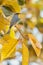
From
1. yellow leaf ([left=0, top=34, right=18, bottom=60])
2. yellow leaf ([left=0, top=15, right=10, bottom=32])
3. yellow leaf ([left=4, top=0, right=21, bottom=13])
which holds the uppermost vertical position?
yellow leaf ([left=4, top=0, right=21, bottom=13])

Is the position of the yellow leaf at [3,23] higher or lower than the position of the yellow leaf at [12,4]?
lower

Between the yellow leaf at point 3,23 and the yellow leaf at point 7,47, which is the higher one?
the yellow leaf at point 3,23

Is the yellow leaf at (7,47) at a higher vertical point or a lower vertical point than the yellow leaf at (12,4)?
lower

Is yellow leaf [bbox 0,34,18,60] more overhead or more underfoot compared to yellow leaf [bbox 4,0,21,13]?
more underfoot

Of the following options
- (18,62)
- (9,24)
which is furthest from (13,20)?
(18,62)

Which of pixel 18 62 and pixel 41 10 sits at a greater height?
pixel 41 10

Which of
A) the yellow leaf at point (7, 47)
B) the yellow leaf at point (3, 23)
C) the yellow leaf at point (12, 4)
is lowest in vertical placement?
the yellow leaf at point (7, 47)

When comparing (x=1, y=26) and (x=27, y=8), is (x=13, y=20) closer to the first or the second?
(x=1, y=26)

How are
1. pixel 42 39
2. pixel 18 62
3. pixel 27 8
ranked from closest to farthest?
pixel 18 62, pixel 27 8, pixel 42 39

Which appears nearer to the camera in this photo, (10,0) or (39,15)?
(10,0)

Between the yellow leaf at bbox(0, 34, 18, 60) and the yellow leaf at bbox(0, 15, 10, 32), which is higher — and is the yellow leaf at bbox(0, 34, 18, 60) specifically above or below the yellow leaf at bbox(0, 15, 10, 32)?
below

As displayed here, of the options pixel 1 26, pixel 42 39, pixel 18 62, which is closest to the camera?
pixel 1 26
